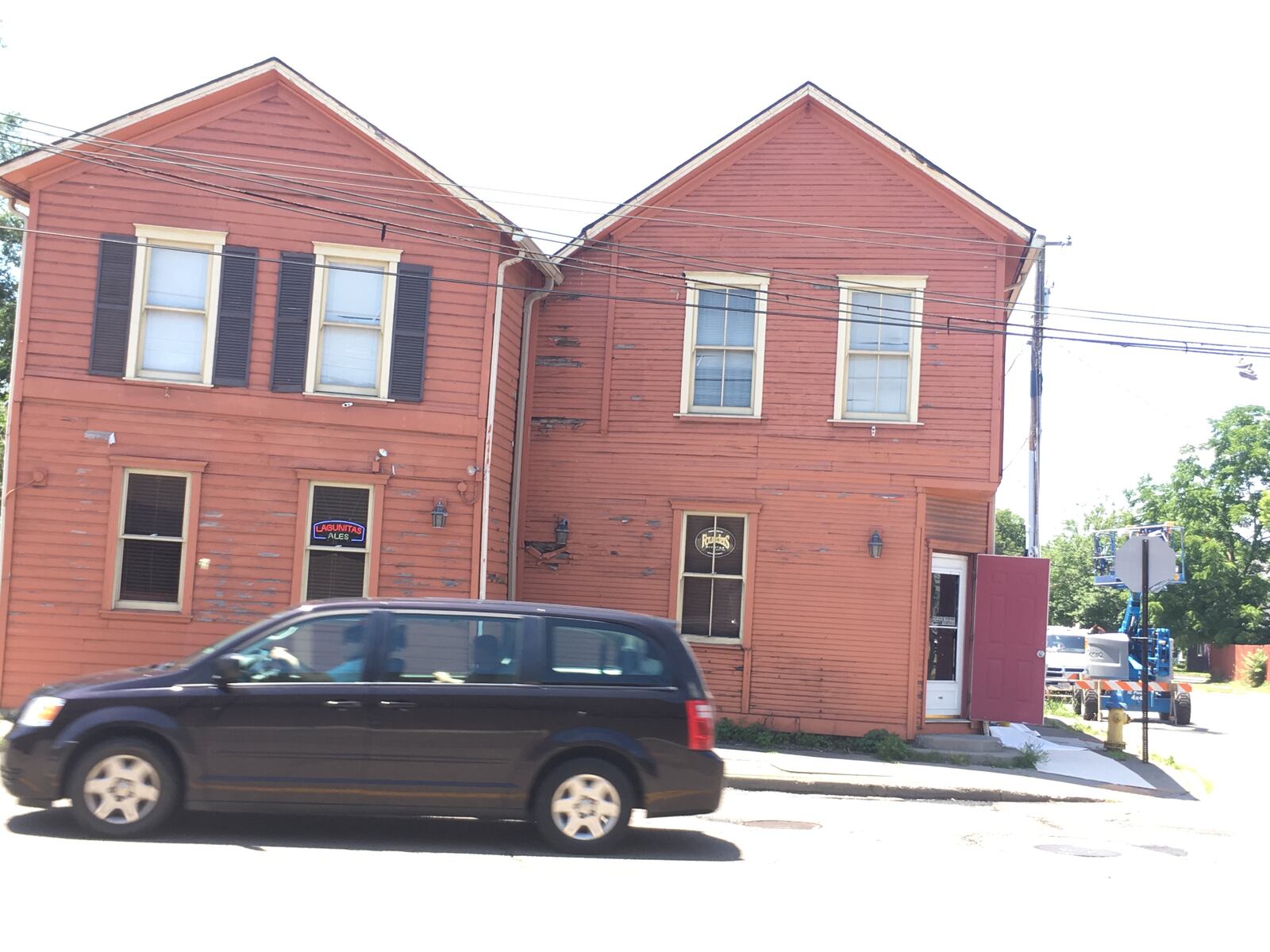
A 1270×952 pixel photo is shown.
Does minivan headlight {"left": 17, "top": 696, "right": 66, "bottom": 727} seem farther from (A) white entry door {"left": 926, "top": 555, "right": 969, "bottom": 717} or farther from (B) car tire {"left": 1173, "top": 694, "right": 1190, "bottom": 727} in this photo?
(B) car tire {"left": 1173, "top": 694, "right": 1190, "bottom": 727}

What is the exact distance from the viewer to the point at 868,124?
1677cm

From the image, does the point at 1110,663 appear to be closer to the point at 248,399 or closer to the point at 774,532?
the point at 774,532

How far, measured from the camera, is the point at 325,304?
1581cm

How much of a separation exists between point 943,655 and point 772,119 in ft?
24.9

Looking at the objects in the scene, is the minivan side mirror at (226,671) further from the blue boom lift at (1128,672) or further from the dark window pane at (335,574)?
the blue boom lift at (1128,672)

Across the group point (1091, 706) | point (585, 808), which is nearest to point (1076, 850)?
point (585, 808)

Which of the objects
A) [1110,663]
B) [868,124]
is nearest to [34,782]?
[868,124]

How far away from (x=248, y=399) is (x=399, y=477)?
206cm

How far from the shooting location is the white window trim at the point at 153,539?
50.3 feet

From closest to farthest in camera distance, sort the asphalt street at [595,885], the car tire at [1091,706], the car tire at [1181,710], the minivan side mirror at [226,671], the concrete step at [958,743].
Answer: the asphalt street at [595,885] < the minivan side mirror at [226,671] < the concrete step at [958,743] < the car tire at [1181,710] < the car tire at [1091,706]

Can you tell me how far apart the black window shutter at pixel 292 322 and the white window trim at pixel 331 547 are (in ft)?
4.15

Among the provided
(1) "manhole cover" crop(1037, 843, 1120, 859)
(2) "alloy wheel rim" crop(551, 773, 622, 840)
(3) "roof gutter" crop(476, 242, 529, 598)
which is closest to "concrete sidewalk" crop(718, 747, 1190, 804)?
(1) "manhole cover" crop(1037, 843, 1120, 859)

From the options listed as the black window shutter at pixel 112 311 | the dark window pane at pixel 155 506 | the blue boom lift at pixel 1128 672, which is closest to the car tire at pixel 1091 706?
the blue boom lift at pixel 1128 672

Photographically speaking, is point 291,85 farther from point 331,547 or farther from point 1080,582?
point 1080,582
